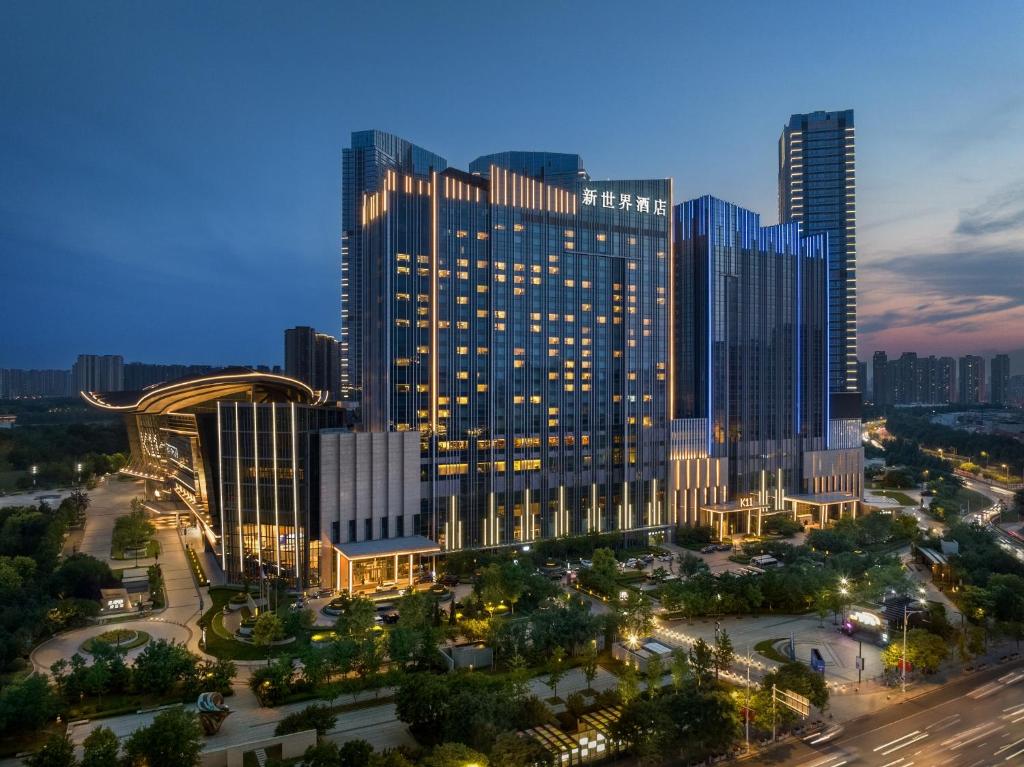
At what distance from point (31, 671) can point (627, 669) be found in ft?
114

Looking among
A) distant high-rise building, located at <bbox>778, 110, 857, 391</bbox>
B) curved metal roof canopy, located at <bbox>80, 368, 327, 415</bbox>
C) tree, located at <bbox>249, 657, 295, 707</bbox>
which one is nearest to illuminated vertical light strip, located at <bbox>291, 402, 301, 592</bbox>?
curved metal roof canopy, located at <bbox>80, 368, 327, 415</bbox>

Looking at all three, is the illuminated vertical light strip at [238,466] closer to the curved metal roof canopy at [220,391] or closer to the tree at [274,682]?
the curved metal roof canopy at [220,391]

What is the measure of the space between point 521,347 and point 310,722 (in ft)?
151

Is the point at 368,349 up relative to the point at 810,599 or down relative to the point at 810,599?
up

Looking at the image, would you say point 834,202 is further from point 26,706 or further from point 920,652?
point 26,706


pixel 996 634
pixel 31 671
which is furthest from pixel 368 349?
pixel 996 634

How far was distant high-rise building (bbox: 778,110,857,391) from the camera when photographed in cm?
13962

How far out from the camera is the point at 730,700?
28.8 meters

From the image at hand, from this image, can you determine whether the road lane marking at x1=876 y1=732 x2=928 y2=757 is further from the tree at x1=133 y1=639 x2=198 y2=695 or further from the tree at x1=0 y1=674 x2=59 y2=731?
the tree at x1=0 y1=674 x2=59 y2=731

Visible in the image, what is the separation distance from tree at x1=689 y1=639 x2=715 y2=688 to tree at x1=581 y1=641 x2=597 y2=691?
5368 mm

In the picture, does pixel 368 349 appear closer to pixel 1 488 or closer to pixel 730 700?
pixel 730 700

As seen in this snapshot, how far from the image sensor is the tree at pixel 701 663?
110ft

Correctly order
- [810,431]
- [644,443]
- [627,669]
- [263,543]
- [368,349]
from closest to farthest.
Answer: [627,669] → [263,543] → [368,349] → [644,443] → [810,431]

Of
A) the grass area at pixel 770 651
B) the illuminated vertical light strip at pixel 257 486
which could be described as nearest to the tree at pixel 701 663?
the grass area at pixel 770 651
